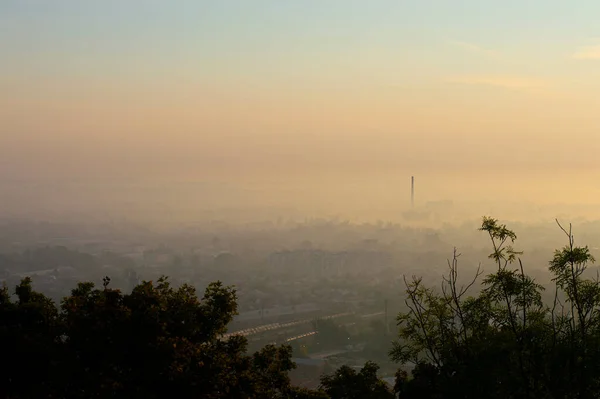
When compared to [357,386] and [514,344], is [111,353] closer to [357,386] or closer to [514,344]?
[357,386]

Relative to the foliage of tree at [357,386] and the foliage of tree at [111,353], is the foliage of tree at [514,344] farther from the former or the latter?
the foliage of tree at [111,353]

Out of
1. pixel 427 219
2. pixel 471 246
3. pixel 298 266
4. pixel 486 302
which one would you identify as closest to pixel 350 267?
pixel 298 266

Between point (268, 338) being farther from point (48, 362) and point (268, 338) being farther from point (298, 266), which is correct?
point (298, 266)

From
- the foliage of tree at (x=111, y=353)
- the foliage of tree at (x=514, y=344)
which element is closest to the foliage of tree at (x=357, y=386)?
the foliage of tree at (x=514, y=344)

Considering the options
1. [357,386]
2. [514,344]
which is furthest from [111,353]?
[514,344]

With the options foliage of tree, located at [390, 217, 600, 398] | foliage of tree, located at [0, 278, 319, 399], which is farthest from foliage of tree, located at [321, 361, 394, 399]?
foliage of tree, located at [0, 278, 319, 399]

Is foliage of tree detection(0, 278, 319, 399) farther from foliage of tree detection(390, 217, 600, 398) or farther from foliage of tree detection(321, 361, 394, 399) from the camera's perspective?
foliage of tree detection(390, 217, 600, 398)

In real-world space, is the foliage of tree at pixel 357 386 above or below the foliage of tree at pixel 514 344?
below


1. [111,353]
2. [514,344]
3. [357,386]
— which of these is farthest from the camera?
[357,386]
